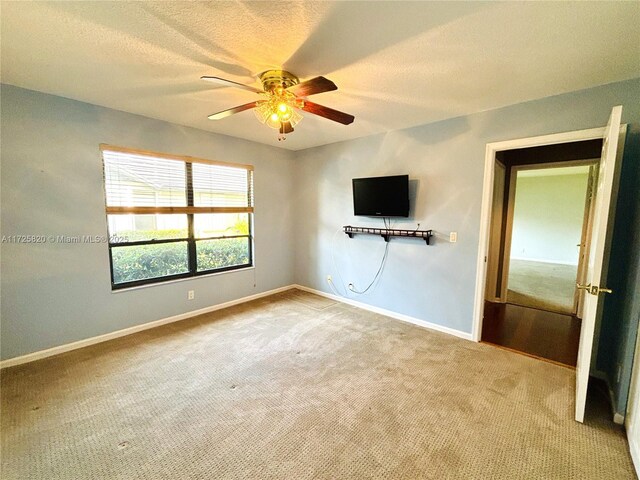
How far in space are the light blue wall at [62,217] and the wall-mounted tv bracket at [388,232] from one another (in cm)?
246

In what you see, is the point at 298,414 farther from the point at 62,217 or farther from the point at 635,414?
the point at 62,217

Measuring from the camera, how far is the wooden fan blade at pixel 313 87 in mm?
1734

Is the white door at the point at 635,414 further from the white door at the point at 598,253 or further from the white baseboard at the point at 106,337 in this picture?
the white baseboard at the point at 106,337

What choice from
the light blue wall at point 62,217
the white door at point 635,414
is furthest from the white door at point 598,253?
the light blue wall at point 62,217

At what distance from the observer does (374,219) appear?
153 inches

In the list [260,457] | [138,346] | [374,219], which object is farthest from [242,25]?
[138,346]

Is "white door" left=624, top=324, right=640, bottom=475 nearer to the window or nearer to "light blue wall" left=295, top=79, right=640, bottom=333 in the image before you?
"light blue wall" left=295, top=79, right=640, bottom=333

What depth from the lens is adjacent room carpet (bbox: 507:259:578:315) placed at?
436cm

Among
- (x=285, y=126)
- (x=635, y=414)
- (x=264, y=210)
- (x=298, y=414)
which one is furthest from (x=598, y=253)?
(x=264, y=210)

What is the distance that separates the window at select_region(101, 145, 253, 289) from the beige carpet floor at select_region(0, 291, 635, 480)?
0.96 m

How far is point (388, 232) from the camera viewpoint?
12.0ft

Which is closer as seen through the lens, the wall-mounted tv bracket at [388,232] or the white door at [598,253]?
the white door at [598,253]

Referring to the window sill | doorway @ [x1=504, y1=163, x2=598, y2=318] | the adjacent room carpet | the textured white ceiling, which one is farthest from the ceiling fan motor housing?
doorway @ [x1=504, y1=163, x2=598, y2=318]

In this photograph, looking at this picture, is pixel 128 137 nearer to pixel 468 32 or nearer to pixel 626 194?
pixel 468 32
